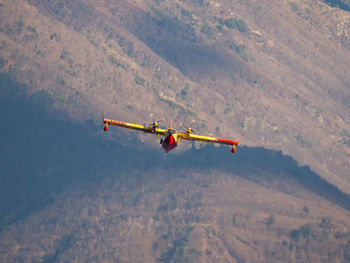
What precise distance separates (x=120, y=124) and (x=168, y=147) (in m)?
9.06

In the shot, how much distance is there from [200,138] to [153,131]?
26.8ft

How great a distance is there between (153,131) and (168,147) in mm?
4407

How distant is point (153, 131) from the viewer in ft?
317

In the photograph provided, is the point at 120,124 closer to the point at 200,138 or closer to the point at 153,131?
the point at 153,131

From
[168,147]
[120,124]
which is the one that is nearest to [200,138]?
[168,147]

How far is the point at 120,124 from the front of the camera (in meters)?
95.4

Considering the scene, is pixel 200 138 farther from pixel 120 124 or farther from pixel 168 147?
pixel 120 124

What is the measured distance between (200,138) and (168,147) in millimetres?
6463

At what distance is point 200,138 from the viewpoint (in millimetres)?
97250

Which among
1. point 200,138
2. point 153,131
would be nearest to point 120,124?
point 153,131

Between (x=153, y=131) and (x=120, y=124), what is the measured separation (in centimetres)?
576
